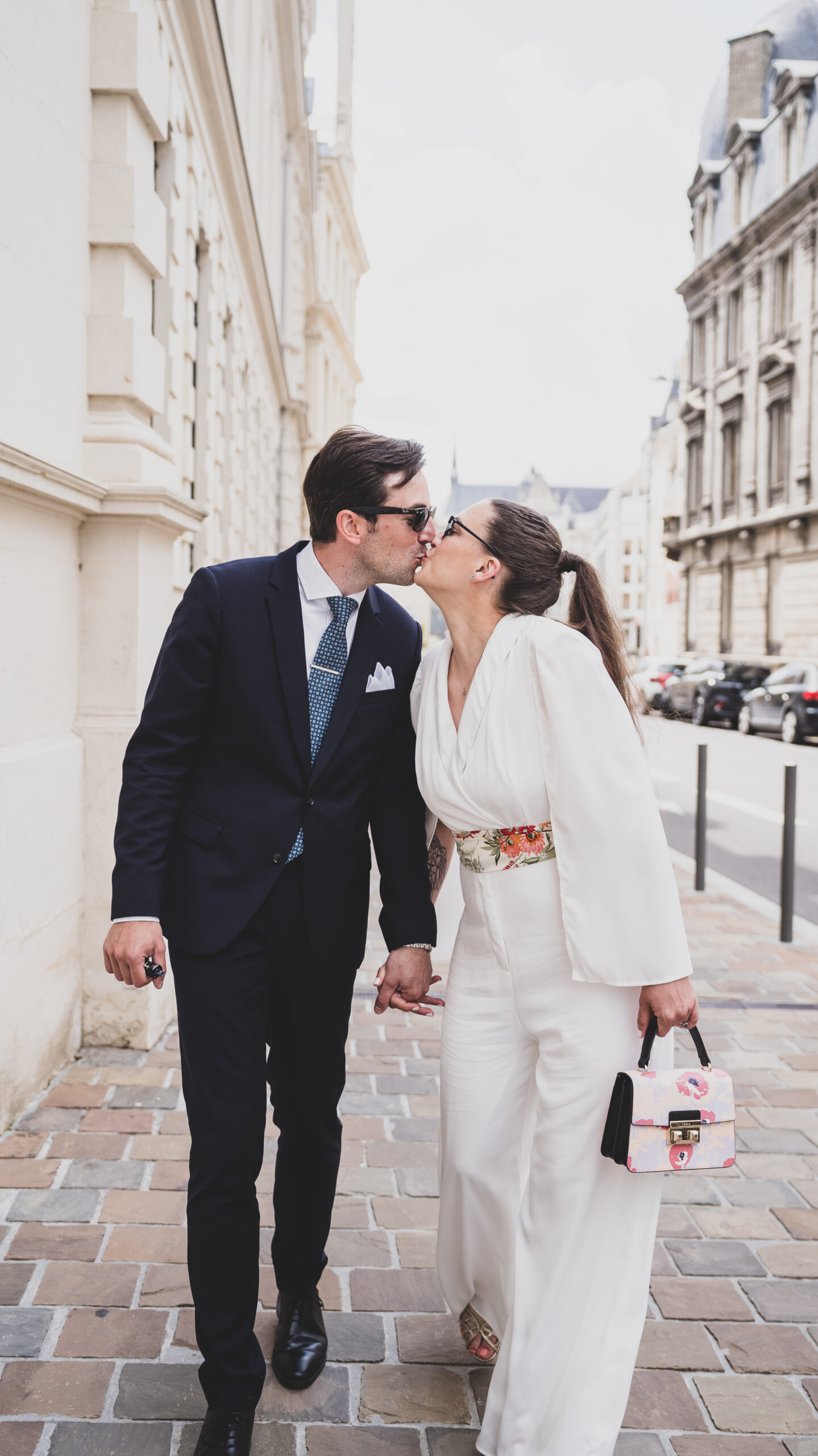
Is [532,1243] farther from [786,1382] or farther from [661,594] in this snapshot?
[661,594]

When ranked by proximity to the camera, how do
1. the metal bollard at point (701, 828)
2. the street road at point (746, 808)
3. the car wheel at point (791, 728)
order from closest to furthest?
the metal bollard at point (701, 828)
the street road at point (746, 808)
the car wheel at point (791, 728)

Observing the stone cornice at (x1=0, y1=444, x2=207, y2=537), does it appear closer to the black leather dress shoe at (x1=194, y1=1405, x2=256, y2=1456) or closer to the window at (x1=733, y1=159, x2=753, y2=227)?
the black leather dress shoe at (x1=194, y1=1405, x2=256, y2=1456)

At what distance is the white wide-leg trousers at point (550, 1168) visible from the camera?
7.75ft

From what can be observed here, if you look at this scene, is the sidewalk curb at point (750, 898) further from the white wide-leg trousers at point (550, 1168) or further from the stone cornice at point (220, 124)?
the stone cornice at point (220, 124)

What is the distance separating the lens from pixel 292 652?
2525mm

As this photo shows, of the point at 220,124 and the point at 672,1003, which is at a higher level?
the point at 220,124

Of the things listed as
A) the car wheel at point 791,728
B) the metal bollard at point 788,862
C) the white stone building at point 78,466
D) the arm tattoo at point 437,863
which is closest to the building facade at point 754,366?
the car wheel at point 791,728

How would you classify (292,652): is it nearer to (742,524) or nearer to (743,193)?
(742,524)

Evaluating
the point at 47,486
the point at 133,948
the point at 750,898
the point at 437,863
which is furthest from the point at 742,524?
the point at 133,948

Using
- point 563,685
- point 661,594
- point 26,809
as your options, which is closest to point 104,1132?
point 26,809

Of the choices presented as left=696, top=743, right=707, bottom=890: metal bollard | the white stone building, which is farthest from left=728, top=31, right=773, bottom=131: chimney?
the white stone building

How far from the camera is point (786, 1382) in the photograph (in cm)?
272

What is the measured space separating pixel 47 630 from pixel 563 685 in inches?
106

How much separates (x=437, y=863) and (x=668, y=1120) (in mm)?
853
